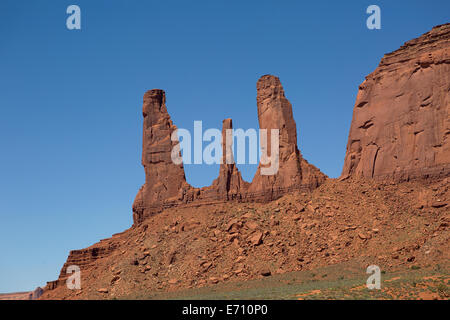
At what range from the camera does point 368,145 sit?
76250mm

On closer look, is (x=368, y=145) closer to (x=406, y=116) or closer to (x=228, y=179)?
(x=406, y=116)

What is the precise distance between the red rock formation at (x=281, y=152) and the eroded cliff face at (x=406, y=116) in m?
4.30

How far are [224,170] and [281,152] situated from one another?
706cm

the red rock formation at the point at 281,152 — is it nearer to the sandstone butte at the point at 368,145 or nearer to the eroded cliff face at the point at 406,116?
the sandstone butte at the point at 368,145

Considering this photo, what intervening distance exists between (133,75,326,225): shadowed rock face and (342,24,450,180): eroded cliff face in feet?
19.9

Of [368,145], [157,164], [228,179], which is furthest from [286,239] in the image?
[157,164]

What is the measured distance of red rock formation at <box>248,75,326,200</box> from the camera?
77.2 m

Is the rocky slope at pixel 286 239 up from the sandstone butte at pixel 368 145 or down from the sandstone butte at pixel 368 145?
down

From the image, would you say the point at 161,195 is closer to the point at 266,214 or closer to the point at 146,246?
the point at 146,246

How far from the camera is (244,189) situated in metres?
80.9

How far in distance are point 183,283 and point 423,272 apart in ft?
77.0

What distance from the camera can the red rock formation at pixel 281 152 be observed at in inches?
3041

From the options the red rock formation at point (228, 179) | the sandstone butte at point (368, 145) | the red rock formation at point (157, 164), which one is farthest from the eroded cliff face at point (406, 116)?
the red rock formation at point (157, 164)
